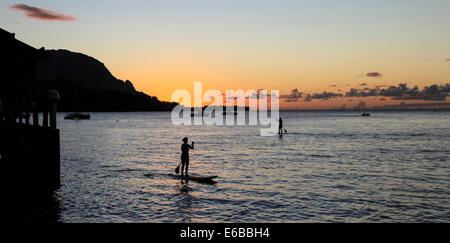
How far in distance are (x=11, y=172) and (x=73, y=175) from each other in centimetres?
965

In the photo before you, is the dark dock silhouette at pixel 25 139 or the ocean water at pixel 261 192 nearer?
the dark dock silhouette at pixel 25 139

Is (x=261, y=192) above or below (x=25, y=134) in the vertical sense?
below

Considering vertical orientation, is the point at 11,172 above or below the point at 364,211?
above

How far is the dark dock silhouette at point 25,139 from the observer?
12.9m

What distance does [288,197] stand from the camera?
1625 cm

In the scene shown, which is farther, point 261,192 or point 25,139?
point 261,192

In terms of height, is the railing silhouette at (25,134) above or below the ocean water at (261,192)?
above

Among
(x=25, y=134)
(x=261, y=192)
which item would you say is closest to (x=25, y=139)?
(x=25, y=134)

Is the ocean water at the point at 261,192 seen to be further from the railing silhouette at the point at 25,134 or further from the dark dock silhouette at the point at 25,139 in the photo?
the railing silhouette at the point at 25,134

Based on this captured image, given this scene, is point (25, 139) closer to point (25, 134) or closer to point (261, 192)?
point (25, 134)

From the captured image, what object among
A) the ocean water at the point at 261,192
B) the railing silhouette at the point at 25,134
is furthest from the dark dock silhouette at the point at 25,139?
the ocean water at the point at 261,192

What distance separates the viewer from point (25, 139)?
1338 centimetres

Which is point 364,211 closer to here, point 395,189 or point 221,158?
point 395,189
